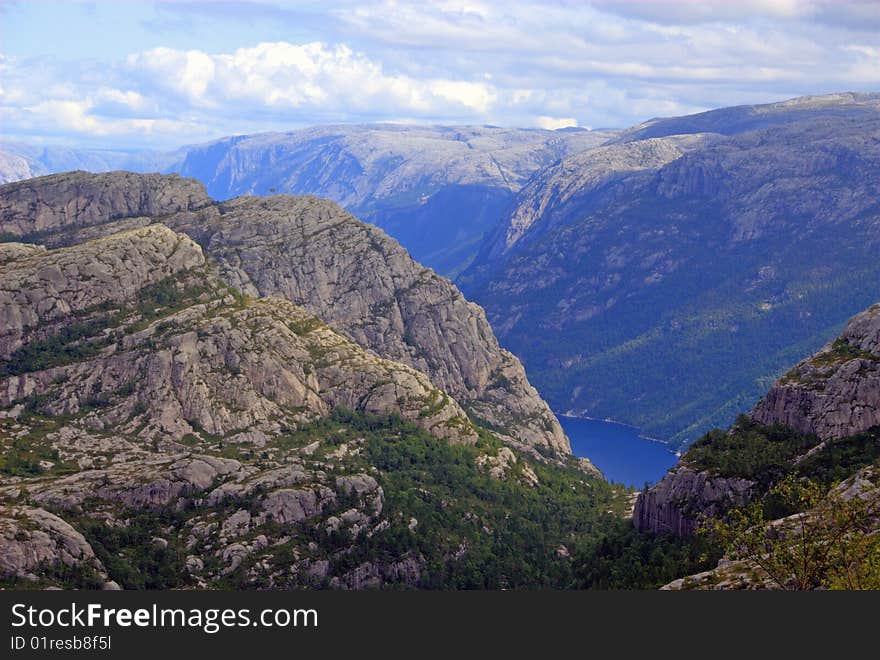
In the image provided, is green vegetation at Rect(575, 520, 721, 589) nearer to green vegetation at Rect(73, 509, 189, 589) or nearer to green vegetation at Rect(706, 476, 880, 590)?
green vegetation at Rect(706, 476, 880, 590)

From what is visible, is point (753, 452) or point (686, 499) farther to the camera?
point (753, 452)

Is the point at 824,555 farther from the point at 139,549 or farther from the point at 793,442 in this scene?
the point at 139,549

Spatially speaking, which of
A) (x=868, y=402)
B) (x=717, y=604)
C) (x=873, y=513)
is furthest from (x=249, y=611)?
(x=868, y=402)

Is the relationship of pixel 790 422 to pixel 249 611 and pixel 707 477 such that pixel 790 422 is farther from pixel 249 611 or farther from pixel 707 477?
pixel 249 611

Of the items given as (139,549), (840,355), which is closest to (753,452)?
(840,355)

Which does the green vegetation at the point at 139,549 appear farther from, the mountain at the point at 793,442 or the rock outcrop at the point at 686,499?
the mountain at the point at 793,442
